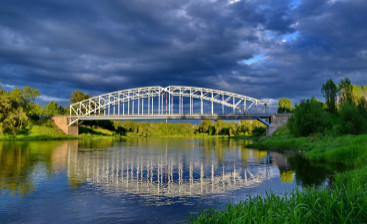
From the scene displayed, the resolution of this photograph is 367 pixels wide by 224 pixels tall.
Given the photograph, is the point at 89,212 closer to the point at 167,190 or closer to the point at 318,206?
the point at 167,190

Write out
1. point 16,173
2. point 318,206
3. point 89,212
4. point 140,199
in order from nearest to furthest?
point 318,206 → point 89,212 → point 140,199 → point 16,173

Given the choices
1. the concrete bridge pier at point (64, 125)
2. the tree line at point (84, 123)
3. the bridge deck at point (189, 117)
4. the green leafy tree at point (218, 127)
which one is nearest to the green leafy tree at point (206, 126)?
the tree line at point (84, 123)

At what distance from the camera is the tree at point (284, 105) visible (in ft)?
318

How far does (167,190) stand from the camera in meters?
13.8

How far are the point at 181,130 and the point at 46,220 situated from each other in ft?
457

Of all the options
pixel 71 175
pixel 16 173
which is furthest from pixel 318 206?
pixel 16 173

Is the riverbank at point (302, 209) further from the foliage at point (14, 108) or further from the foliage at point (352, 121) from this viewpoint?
the foliage at point (14, 108)

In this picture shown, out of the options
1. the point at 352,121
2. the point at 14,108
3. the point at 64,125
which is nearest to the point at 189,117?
the point at 64,125

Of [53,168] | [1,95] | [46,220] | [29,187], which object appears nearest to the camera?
[46,220]

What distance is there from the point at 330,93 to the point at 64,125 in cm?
7286

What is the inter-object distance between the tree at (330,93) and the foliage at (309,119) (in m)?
30.4

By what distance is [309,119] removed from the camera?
130 ft

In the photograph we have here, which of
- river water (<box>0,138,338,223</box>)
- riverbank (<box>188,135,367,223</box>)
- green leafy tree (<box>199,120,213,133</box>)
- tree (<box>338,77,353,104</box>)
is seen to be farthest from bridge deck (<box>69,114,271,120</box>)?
riverbank (<box>188,135,367,223</box>)

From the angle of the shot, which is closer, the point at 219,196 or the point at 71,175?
the point at 219,196
